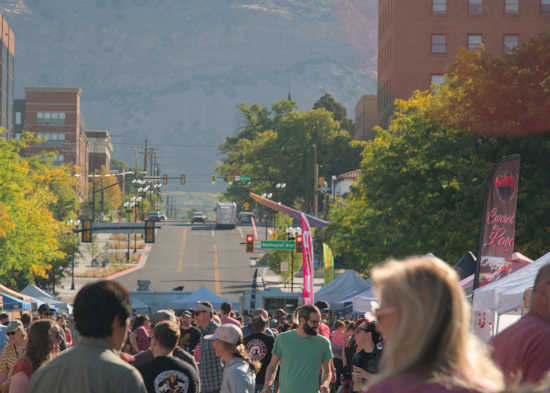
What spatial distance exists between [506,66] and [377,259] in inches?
487

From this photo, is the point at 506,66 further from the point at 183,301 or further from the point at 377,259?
the point at 183,301

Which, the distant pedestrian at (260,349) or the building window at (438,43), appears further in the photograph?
the building window at (438,43)

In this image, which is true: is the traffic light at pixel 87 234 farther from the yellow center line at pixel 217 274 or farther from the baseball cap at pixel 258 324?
the baseball cap at pixel 258 324

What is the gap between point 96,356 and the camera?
11.7ft

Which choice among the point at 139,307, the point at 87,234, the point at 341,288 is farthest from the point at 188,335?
the point at 87,234

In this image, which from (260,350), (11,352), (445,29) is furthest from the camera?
(445,29)

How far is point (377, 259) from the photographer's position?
110 ft

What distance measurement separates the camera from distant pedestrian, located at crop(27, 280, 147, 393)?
11.6ft

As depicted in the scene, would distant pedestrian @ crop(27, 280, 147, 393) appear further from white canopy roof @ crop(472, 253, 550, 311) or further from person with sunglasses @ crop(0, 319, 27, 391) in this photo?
white canopy roof @ crop(472, 253, 550, 311)

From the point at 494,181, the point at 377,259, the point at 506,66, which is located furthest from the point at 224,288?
the point at 494,181

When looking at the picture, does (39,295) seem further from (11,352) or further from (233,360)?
(233,360)

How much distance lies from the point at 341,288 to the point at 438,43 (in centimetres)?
4099

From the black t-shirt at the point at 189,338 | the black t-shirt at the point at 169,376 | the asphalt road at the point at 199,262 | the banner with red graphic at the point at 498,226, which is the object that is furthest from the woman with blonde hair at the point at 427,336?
the asphalt road at the point at 199,262

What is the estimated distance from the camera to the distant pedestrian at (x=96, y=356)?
353 centimetres
